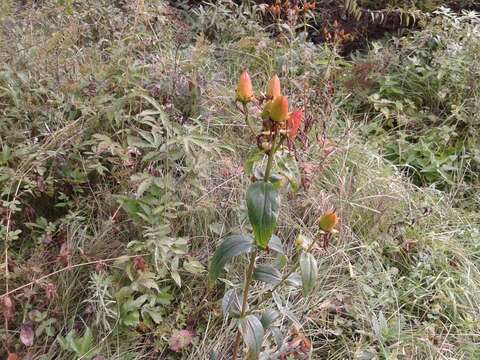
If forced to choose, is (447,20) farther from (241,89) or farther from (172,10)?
(241,89)

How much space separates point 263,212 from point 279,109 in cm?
22

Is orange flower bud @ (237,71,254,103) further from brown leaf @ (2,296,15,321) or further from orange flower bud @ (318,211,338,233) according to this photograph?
brown leaf @ (2,296,15,321)

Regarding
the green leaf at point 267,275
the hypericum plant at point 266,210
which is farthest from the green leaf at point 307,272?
the green leaf at point 267,275

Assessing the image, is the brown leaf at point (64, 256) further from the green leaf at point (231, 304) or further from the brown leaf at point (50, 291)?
the green leaf at point (231, 304)

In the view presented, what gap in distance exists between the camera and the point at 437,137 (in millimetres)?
2621

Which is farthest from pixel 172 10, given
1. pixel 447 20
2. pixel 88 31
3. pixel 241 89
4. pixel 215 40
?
pixel 241 89

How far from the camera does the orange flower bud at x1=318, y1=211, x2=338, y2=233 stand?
3.90 feet

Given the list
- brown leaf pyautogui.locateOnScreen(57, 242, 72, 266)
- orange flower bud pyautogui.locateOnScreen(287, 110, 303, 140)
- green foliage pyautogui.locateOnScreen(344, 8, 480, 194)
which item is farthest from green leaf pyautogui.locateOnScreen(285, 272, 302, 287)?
green foliage pyautogui.locateOnScreen(344, 8, 480, 194)

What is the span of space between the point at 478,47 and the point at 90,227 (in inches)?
86.8

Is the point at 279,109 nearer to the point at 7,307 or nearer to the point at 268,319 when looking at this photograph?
the point at 268,319

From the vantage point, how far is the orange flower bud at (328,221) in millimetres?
1188

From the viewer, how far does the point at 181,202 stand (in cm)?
174

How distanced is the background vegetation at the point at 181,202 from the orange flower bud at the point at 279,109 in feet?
1.99

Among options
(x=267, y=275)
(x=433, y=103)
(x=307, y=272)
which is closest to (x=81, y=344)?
(x=267, y=275)
